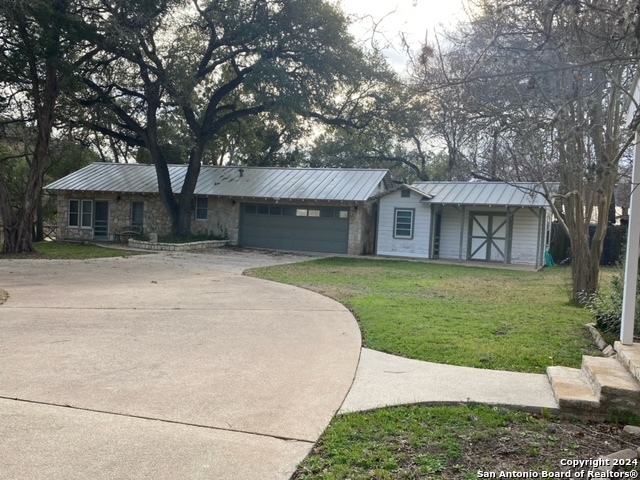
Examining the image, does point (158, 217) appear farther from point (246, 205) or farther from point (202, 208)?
point (246, 205)

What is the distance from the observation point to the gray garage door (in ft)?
76.5

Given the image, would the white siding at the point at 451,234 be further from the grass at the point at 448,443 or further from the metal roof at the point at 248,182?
the grass at the point at 448,443

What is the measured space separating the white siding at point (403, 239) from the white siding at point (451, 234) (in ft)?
3.42

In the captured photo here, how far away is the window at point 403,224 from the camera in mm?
22594

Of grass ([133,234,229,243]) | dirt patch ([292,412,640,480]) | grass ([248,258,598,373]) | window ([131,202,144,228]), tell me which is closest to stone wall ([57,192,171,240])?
window ([131,202,144,228])

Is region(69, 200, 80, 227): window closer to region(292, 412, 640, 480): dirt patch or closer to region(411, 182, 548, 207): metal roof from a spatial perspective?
region(411, 182, 548, 207): metal roof

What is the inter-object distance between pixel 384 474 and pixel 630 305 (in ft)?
12.5

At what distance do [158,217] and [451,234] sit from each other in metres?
14.1

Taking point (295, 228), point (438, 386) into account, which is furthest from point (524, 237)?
point (438, 386)

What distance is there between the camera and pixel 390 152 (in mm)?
35094

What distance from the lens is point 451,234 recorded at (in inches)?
899

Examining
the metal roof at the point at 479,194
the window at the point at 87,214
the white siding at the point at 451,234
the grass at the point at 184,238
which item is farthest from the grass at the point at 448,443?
the window at the point at 87,214

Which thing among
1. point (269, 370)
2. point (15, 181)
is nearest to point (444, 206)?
point (269, 370)

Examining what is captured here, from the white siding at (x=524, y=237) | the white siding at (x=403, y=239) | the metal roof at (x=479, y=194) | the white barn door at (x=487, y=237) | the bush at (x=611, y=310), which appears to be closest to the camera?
the bush at (x=611, y=310)
